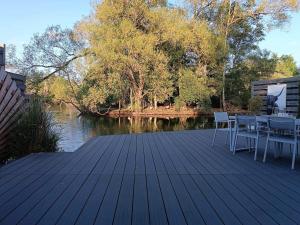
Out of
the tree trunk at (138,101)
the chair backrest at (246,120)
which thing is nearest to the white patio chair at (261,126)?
Result: the chair backrest at (246,120)

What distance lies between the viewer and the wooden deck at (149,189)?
269 cm

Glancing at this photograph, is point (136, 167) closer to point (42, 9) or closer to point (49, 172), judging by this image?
point (49, 172)

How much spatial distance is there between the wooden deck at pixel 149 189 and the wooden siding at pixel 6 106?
0.66 m

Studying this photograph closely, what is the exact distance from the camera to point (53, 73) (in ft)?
75.8

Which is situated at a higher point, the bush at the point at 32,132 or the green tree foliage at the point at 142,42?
the green tree foliage at the point at 142,42

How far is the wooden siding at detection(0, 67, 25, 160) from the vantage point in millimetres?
5359

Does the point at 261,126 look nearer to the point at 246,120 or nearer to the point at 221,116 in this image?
the point at 246,120

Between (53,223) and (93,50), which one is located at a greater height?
(93,50)

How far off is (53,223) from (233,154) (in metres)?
3.70

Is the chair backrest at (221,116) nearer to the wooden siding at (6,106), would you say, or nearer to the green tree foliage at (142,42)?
the wooden siding at (6,106)

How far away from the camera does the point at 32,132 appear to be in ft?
19.4

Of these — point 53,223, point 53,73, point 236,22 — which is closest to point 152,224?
point 53,223

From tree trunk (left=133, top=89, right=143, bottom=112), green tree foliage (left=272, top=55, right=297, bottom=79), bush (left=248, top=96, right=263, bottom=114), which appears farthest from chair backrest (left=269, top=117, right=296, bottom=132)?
green tree foliage (left=272, top=55, right=297, bottom=79)

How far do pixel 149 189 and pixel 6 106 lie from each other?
3.22 meters
